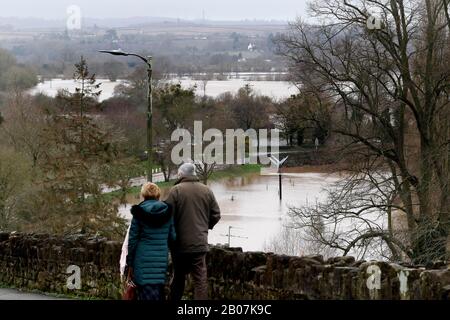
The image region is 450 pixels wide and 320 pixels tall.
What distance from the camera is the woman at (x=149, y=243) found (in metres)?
10.3

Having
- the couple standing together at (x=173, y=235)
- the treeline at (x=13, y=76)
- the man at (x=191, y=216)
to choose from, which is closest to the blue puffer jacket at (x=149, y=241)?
the couple standing together at (x=173, y=235)

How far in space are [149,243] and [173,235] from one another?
0.37 metres

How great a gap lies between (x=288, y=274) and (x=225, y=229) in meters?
55.1

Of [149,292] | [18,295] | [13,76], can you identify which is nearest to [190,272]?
[149,292]

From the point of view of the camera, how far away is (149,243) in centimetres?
1037

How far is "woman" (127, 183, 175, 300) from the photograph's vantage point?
1033 centimetres

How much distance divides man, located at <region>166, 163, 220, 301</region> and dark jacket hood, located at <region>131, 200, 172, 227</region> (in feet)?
1.09

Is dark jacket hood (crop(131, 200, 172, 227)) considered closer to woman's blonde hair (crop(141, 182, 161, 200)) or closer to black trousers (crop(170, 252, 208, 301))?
woman's blonde hair (crop(141, 182, 161, 200))

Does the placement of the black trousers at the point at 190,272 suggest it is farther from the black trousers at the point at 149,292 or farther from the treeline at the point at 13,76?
the treeline at the point at 13,76

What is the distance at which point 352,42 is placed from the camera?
36.8 metres

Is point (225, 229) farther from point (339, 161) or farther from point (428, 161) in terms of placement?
point (428, 161)

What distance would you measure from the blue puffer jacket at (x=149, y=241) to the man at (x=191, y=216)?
398 millimetres

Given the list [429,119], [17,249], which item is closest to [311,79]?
[429,119]

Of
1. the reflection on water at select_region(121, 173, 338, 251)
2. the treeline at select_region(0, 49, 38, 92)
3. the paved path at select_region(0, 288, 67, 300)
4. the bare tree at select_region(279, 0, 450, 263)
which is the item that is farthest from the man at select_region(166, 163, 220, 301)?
the treeline at select_region(0, 49, 38, 92)
